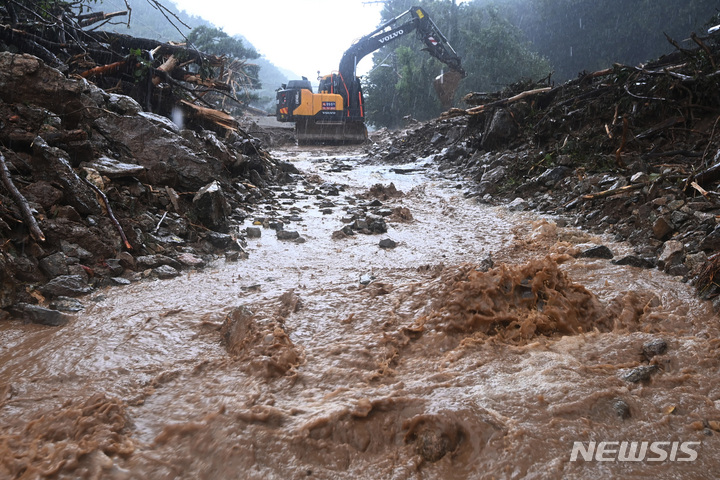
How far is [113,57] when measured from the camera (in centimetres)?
696

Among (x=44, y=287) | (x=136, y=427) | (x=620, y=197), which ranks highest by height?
(x=620, y=197)

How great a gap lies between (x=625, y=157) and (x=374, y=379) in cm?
526

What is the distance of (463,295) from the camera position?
2684 millimetres

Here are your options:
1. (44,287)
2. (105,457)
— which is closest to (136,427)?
(105,457)

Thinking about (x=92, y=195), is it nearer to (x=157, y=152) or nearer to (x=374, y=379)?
(x=157, y=152)

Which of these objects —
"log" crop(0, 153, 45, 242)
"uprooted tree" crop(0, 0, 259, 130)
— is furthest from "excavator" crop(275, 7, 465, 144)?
"log" crop(0, 153, 45, 242)

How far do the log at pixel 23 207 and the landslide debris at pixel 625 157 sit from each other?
14.7 feet

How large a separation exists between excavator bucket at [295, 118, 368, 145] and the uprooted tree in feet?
24.3

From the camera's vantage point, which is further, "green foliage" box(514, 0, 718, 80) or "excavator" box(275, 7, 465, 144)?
"green foliage" box(514, 0, 718, 80)

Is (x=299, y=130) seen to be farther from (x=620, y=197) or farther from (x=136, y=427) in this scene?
(x=136, y=427)

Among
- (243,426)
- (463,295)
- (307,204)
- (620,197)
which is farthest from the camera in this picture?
(307,204)

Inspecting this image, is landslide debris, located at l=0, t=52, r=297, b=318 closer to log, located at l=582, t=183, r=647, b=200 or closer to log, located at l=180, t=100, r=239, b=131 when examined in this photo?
log, located at l=180, t=100, r=239, b=131

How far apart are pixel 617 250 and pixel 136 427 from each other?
12.9 feet

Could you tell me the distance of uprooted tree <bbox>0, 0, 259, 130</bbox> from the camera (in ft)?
18.5
